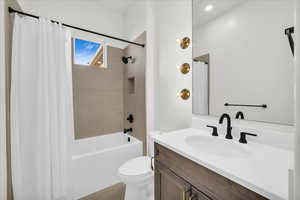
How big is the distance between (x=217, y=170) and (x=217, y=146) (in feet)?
1.43

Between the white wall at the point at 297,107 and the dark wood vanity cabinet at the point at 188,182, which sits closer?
the white wall at the point at 297,107

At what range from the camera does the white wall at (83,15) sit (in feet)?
5.76

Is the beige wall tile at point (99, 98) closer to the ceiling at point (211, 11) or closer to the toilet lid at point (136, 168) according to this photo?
the toilet lid at point (136, 168)

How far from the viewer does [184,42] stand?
1.33 m

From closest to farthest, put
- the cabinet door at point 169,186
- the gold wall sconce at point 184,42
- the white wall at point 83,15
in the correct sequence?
the cabinet door at point 169,186 → the gold wall sconce at point 184,42 → the white wall at point 83,15

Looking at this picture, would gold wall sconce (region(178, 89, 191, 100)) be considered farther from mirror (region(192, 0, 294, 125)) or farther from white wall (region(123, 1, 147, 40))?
white wall (region(123, 1, 147, 40))

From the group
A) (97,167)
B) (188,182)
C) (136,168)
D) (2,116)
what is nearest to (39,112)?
(2,116)

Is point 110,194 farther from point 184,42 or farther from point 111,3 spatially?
point 111,3

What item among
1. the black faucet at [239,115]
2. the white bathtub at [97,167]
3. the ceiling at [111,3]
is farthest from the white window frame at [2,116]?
the black faucet at [239,115]

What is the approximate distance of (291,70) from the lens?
0.72 meters

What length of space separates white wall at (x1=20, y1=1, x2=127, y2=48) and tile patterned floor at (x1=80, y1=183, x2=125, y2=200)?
233 centimetres

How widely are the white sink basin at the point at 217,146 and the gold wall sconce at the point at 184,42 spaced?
3.05ft

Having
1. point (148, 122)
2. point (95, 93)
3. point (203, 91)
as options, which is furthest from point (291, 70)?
point (95, 93)

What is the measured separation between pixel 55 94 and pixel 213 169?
147cm
